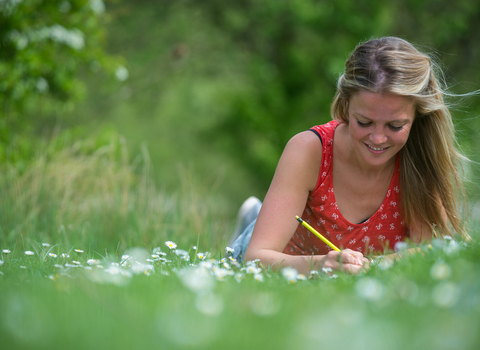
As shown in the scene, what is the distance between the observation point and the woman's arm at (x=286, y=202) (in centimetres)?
242

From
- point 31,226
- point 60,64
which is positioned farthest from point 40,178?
point 60,64

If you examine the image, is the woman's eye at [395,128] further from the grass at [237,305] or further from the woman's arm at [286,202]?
the grass at [237,305]

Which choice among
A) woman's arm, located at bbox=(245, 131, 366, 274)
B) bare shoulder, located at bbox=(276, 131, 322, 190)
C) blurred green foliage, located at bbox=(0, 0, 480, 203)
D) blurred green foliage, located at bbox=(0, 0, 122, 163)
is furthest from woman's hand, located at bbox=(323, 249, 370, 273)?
blurred green foliage, located at bbox=(0, 0, 480, 203)

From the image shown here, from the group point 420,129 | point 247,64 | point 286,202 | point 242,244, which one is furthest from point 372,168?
point 247,64

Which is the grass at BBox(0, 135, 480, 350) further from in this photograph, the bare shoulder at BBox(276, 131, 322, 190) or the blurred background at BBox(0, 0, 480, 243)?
the blurred background at BBox(0, 0, 480, 243)

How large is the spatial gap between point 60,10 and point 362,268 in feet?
16.0

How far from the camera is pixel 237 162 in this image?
1171 centimetres

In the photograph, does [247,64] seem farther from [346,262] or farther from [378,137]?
[346,262]

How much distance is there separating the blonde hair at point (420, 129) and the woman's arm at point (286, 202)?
0.33 meters

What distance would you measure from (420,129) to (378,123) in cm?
47

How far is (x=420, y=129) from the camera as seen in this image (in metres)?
2.80

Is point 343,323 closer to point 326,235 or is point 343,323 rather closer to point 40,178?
point 326,235

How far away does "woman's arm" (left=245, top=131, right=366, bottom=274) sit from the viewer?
242 centimetres

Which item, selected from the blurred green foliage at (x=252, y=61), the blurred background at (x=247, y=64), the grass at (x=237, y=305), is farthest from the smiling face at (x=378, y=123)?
the blurred green foliage at (x=252, y=61)
